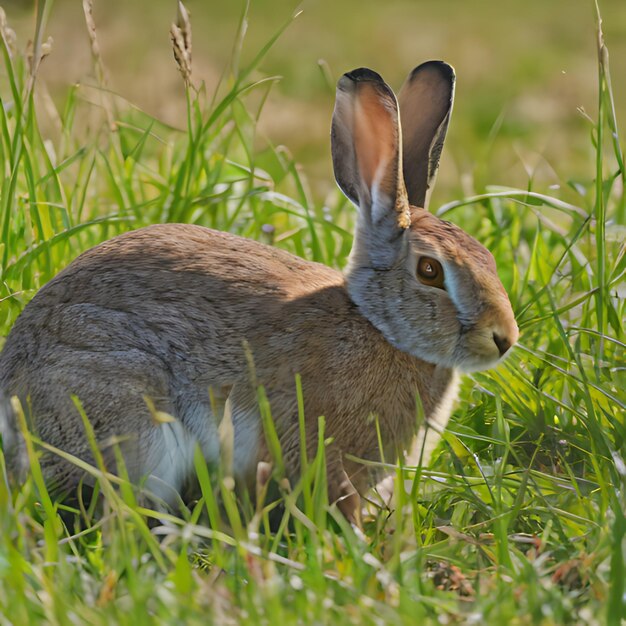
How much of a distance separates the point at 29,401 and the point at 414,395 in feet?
4.43

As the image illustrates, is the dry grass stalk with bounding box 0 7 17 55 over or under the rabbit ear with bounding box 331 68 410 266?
over

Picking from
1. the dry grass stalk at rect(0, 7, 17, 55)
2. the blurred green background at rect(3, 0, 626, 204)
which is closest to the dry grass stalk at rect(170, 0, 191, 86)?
the dry grass stalk at rect(0, 7, 17, 55)

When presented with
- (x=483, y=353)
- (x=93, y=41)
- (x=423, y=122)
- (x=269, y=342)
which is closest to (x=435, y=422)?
(x=483, y=353)

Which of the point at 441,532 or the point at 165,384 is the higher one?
the point at 165,384

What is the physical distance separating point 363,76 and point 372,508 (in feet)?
5.25

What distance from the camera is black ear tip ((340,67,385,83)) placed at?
13.0 feet

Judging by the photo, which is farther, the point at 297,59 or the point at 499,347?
the point at 297,59

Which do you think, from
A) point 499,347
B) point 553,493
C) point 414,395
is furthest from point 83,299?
point 553,493

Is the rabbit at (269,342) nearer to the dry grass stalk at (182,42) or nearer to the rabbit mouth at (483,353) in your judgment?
the rabbit mouth at (483,353)

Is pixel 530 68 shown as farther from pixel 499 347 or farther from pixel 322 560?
pixel 322 560

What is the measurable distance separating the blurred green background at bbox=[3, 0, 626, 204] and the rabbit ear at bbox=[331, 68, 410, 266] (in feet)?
11.5

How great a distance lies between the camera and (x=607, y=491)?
11.0 feet

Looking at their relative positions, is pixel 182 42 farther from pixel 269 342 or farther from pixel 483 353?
pixel 483 353

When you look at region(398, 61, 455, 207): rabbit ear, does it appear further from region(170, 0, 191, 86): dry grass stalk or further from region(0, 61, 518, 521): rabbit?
region(170, 0, 191, 86): dry grass stalk
